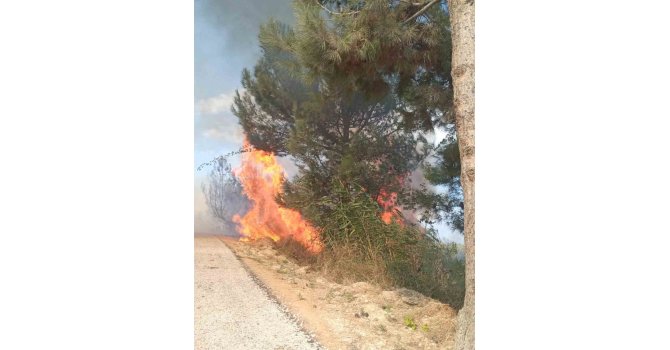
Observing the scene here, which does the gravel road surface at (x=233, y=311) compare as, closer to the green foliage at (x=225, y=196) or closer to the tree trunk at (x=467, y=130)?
the green foliage at (x=225, y=196)

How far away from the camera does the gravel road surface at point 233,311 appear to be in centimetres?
328

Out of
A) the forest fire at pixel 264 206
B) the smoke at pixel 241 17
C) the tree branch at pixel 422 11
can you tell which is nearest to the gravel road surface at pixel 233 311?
the forest fire at pixel 264 206

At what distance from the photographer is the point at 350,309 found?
10.8 ft

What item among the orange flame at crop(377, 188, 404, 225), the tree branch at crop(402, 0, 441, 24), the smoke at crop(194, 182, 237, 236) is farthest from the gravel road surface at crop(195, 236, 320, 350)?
the tree branch at crop(402, 0, 441, 24)

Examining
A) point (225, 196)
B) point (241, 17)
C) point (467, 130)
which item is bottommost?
point (225, 196)

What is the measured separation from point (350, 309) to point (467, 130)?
1.09 meters

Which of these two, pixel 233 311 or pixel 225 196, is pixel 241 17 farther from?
pixel 233 311

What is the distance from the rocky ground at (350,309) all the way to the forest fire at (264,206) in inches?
3.5

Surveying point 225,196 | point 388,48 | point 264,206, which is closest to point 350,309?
point 264,206
